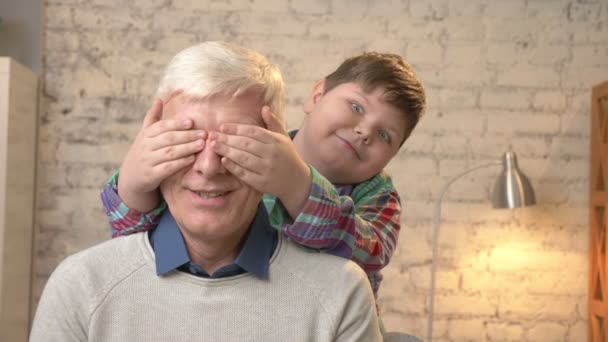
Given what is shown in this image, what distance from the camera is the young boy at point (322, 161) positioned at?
1.15 metres

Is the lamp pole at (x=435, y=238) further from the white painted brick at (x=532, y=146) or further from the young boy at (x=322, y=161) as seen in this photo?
the young boy at (x=322, y=161)

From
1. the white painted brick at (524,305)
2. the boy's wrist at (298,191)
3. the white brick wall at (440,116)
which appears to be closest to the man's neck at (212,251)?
the boy's wrist at (298,191)

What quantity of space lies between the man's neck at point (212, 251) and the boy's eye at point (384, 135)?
0.57 m

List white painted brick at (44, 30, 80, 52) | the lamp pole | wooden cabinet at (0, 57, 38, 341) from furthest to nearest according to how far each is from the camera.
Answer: white painted brick at (44, 30, 80, 52) < the lamp pole < wooden cabinet at (0, 57, 38, 341)

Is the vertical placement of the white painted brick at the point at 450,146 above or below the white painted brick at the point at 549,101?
below

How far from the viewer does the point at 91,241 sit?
3826 millimetres

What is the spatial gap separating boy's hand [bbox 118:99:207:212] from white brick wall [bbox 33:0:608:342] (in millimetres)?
2620

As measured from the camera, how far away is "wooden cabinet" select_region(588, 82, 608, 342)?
3.72m

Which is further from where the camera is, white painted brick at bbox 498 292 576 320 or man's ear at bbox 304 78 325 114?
white painted brick at bbox 498 292 576 320

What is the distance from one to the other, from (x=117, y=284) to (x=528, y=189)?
8.66ft

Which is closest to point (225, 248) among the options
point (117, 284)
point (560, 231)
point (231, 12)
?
point (117, 284)

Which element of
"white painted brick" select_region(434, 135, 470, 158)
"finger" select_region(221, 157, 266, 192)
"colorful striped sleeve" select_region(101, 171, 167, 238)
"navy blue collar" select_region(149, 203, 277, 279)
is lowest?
"navy blue collar" select_region(149, 203, 277, 279)

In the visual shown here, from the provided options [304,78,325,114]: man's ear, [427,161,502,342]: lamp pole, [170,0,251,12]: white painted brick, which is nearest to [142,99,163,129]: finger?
[304,78,325,114]: man's ear

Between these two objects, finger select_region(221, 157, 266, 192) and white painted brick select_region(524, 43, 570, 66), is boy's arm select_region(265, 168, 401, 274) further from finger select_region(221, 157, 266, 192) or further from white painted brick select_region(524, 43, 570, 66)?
white painted brick select_region(524, 43, 570, 66)
